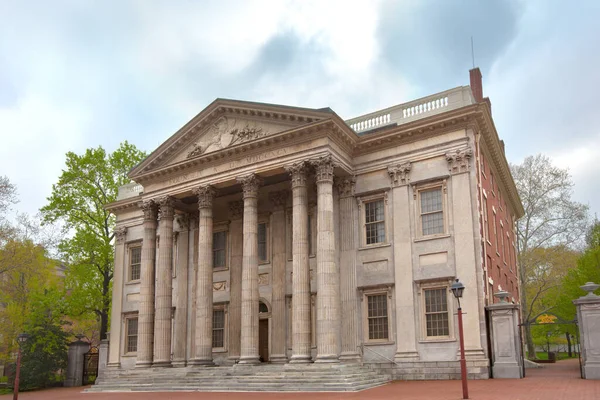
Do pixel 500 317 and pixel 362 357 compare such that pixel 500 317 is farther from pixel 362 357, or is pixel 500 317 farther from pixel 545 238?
pixel 545 238

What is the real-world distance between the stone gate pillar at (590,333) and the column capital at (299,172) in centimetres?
1264

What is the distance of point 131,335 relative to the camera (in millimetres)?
36312

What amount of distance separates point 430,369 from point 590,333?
6564 mm

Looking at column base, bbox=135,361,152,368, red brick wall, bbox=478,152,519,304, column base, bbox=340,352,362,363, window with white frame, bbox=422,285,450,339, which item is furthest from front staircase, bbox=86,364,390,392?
red brick wall, bbox=478,152,519,304

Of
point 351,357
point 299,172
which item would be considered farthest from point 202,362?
point 299,172

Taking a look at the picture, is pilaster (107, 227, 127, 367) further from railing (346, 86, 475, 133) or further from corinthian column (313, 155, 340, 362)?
railing (346, 86, 475, 133)

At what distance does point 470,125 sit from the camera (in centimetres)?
2548

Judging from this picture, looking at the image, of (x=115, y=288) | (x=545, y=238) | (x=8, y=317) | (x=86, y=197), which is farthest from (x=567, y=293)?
(x=8, y=317)

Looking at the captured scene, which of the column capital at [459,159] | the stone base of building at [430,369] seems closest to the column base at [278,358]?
the stone base of building at [430,369]

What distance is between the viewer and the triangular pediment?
90.1 ft

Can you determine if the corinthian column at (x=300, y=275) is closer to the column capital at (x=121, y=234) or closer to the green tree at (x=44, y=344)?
the column capital at (x=121, y=234)

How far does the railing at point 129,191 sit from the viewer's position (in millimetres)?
38594

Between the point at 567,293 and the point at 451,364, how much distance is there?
1029 inches

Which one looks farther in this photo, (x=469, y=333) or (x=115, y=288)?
(x=115, y=288)
